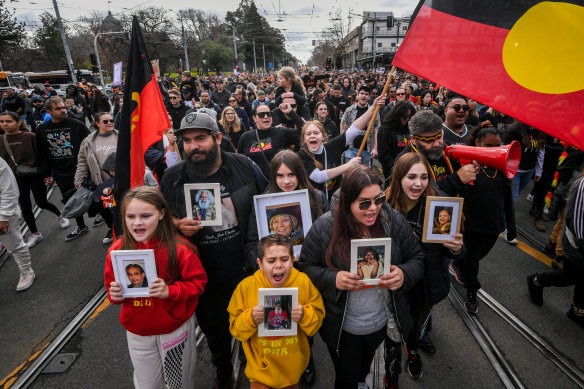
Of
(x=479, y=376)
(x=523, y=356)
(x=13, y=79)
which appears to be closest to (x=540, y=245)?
(x=523, y=356)

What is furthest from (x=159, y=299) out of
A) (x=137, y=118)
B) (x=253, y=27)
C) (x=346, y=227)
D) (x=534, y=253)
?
(x=253, y=27)

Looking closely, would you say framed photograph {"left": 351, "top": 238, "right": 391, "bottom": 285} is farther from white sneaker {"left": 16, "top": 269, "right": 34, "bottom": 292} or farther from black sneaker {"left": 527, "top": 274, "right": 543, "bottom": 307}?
white sneaker {"left": 16, "top": 269, "right": 34, "bottom": 292}

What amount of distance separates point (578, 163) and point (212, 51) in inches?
2469

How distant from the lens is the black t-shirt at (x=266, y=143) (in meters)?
4.55

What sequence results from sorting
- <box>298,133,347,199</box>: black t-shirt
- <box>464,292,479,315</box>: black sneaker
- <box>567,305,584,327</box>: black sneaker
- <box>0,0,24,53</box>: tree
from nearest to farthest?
<box>567,305,584,327</box>: black sneaker → <box>464,292,479,315</box>: black sneaker → <box>298,133,347,199</box>: black t-shirt → <box>0,0,24,53</box>: tree

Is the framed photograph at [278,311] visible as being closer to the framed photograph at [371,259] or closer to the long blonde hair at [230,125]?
the framed photograph at [371,259]

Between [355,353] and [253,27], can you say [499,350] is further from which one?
[253,27]

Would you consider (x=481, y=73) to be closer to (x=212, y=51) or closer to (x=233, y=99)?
(x=233, y=99)

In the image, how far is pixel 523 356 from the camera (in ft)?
9.91

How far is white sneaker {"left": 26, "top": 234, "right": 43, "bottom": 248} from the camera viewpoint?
550 centimetres

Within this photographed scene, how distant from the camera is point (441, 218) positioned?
86.0 inches

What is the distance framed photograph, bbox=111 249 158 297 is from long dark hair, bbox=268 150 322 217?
1.14 m

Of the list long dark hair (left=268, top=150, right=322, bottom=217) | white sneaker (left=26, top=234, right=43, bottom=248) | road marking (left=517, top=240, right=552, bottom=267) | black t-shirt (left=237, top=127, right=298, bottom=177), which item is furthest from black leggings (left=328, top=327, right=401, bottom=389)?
white sneaker (left=26, top=234, right=43, bottom=248)

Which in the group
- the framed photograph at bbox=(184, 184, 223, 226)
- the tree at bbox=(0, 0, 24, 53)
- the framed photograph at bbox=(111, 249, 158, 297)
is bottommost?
the framed photograph at bbox=(111, 249, 158, 297)
